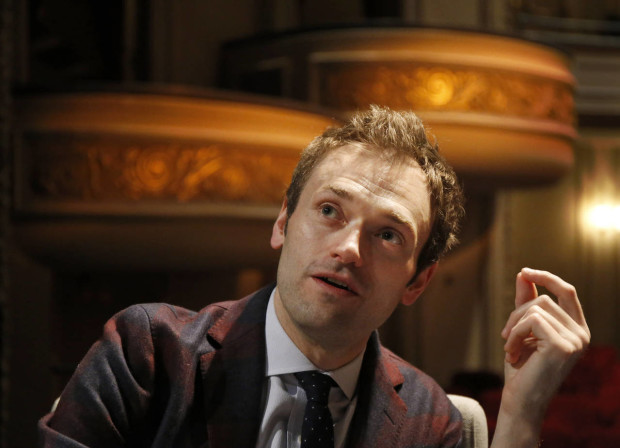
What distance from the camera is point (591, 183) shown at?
19.2ft

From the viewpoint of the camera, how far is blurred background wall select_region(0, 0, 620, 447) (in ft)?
8.41

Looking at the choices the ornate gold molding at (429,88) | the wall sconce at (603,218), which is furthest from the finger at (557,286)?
the wall sconce at (603,218)

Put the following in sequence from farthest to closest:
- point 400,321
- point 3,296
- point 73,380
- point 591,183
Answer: point 591,183 → point 400,321 → point 3,296 → point 73,380

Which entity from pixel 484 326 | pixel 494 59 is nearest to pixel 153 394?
pixel 494 59

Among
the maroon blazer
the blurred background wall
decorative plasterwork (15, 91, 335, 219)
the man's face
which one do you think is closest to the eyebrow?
the man's face

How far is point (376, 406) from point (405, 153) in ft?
1.08

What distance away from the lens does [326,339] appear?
1.00 m

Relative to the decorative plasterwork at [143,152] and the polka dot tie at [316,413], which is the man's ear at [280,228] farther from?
the decorative plasterwork at [143,152]

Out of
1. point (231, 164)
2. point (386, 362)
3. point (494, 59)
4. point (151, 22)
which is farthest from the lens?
point (151, 22)

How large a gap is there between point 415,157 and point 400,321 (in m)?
3.98

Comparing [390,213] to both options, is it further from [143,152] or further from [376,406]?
[143,152]

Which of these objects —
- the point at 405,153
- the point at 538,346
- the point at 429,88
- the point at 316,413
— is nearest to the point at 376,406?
A: the point at 316,413

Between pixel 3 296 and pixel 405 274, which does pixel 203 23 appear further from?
pixel 405 274

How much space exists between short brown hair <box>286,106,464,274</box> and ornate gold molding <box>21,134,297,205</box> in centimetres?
156
